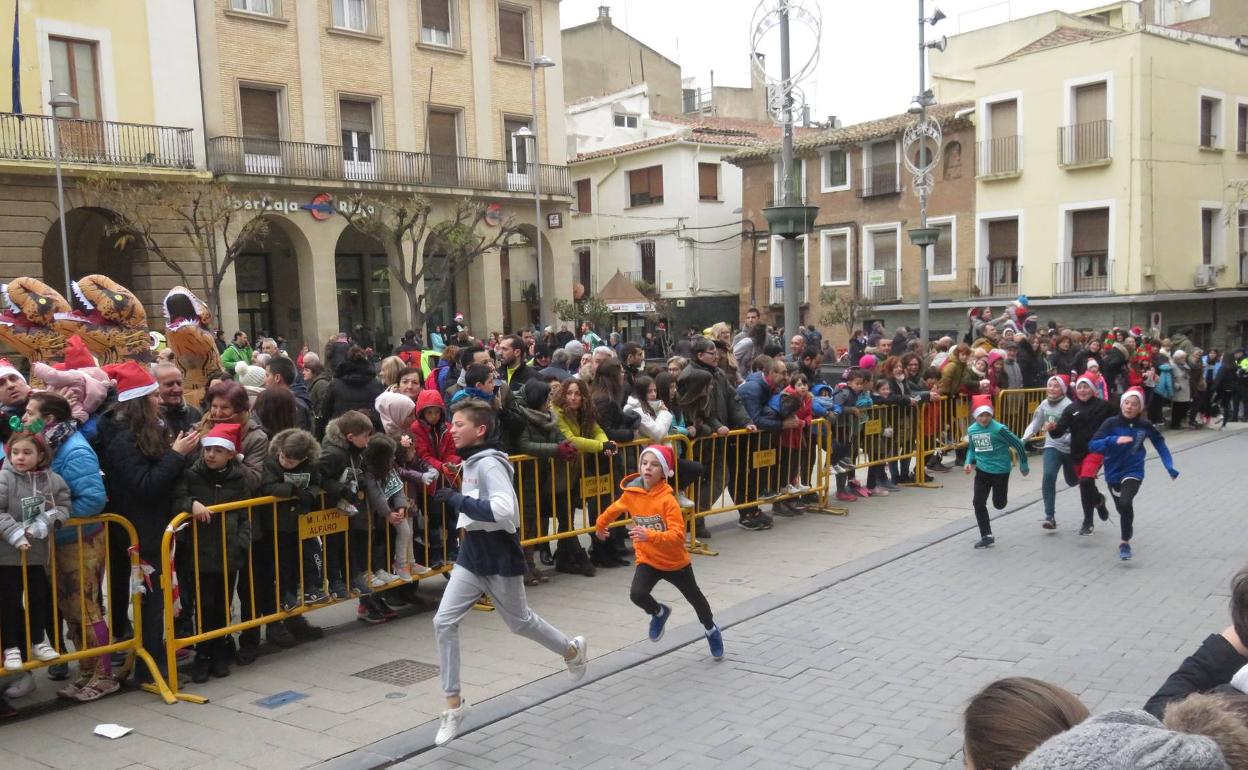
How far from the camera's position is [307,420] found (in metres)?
9.44

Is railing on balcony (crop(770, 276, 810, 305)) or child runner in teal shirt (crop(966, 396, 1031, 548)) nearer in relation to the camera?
child runner in teal shirt (crop(966, 396, 1031, 548))

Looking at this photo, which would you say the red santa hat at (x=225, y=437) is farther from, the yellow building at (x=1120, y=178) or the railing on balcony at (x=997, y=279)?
the railing on balcony at (x=997, y=279)

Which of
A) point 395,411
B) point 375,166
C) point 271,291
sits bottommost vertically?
point 395,411

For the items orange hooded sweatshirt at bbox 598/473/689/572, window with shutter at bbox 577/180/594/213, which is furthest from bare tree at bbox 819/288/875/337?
orange hooded sweatshirt at bbox 598/473/689/572

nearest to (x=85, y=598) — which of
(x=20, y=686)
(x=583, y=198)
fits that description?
(x=20, y=686)

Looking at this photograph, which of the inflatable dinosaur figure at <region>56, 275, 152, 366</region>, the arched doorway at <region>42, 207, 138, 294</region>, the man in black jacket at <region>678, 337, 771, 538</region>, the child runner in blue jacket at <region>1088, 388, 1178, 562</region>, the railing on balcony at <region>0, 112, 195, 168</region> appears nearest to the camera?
the inflatable dinosaur figure at <region>56, 275, 152, 366</region>

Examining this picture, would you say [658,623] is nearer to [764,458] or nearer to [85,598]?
[85,598]

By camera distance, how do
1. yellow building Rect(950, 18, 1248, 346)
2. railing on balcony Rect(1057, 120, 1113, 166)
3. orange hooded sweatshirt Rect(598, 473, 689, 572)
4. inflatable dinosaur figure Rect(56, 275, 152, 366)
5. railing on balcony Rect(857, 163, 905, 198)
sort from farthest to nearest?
railing on balcony Rect(857, 163, 905, 198), railing on balcony Rect(1057, 120, 1113, 166), yellow building Rect(950, 18, 1248, 346), inflatable dinosaur figure Rect(56, 275, 152, 366), orange hooded sweatshirt Rect(598, 473, 689, 572)

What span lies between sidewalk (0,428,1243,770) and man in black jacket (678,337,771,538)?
0.66m

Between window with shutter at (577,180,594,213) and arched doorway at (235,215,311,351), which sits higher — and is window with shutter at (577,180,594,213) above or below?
above

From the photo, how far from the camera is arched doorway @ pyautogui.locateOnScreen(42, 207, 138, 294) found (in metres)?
25.6

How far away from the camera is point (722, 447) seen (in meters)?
10.6

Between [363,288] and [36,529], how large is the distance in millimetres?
28793

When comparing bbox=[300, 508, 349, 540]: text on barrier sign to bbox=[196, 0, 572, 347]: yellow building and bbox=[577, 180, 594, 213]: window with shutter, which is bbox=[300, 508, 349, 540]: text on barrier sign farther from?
bbox=[577, 180, 594, 213]: window with shutter
